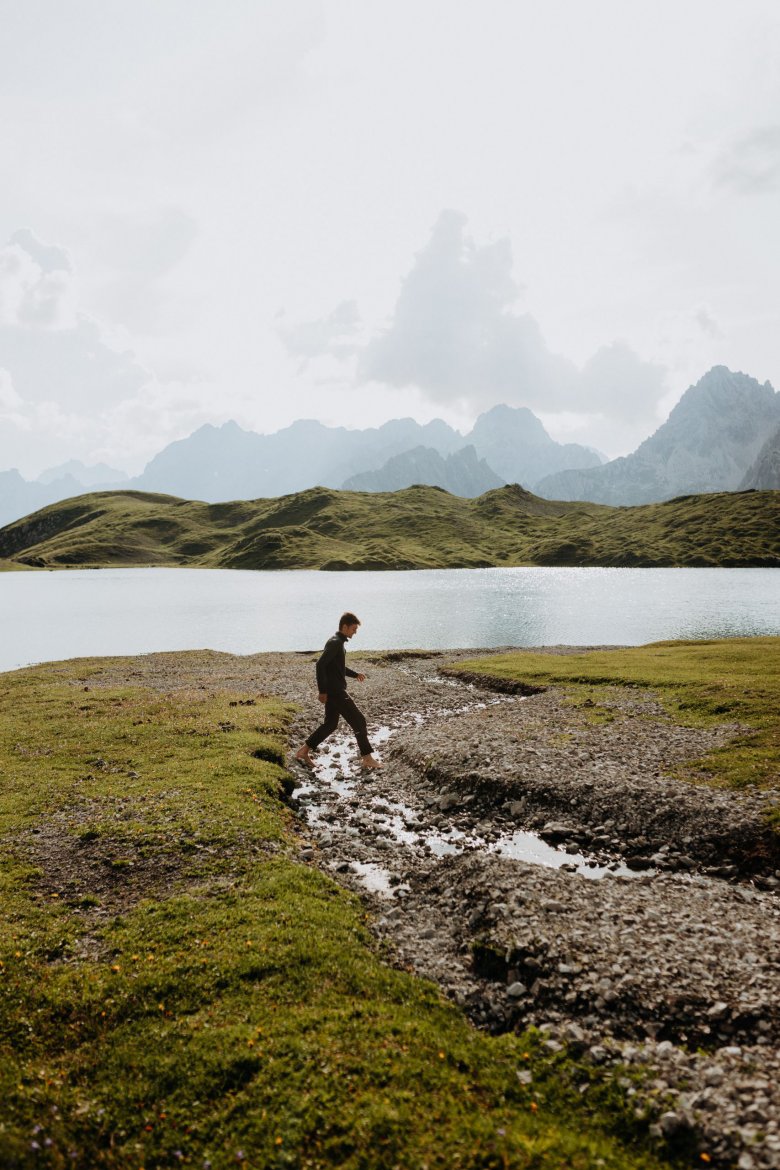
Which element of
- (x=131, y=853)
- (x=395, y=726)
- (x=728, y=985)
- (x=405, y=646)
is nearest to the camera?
(x=728, y=985)

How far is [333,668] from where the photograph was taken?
25.2m

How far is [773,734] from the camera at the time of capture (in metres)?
27.4

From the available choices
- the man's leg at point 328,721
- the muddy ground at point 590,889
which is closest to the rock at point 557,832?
the muddy ground at point 590,889

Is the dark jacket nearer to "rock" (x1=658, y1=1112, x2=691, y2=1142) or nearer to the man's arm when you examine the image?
the man's arm

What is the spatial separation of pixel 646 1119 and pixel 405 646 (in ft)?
226

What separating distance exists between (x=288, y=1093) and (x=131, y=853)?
10979 mm

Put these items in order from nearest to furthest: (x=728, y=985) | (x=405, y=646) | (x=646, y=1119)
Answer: (x=646, y=1119)
(x=728, y=985)
(x=405, y=646)

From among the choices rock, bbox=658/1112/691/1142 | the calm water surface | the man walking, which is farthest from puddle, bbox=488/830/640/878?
the calm water surface

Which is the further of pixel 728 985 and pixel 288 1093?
pixel 728 985

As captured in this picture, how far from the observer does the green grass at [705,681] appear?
24.8 meters

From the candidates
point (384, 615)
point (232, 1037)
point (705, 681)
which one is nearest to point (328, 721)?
point (232, 1037)

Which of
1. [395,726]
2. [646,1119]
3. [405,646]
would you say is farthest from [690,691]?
[405,646]

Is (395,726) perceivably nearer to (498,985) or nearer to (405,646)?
(498,985)

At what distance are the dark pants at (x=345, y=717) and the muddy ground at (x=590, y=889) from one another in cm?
180
